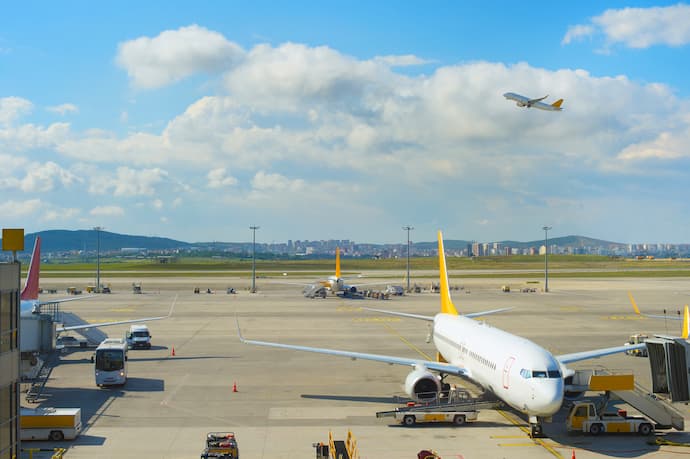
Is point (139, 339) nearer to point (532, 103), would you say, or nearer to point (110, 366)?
point (110, 366)

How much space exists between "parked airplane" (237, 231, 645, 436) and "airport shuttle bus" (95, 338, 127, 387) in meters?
13.4

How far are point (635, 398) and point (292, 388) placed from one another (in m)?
18.0

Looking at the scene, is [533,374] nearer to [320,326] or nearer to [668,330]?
[320,326]

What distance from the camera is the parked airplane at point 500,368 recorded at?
24.4 m

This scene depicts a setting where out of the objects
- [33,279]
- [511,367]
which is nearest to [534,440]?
[511,367]

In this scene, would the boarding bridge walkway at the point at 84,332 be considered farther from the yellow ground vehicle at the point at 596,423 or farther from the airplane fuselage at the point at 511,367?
the yellow ground vehicle at the point at 596,423

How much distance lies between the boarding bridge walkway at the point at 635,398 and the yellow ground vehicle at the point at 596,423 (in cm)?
69

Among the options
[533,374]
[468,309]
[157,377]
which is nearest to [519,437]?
[533,374]

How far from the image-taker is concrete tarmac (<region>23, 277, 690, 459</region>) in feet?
82.9

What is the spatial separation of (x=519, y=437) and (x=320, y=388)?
43.4 feet

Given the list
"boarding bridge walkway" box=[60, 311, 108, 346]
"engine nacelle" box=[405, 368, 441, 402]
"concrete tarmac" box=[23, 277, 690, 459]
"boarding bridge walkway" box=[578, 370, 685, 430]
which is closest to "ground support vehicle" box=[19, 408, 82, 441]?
"concrete tarmac" box=[23, 277, 690, 459]

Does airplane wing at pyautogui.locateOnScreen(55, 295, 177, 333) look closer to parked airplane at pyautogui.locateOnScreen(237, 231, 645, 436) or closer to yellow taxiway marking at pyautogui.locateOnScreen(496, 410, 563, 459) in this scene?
parked airplane at pyautogui.locateOnScreen(237, 231, 645, 436)

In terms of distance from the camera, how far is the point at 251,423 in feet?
94.4

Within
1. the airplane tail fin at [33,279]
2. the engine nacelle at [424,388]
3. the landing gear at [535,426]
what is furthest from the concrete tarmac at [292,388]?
the airplane tail fin at [33,279]
